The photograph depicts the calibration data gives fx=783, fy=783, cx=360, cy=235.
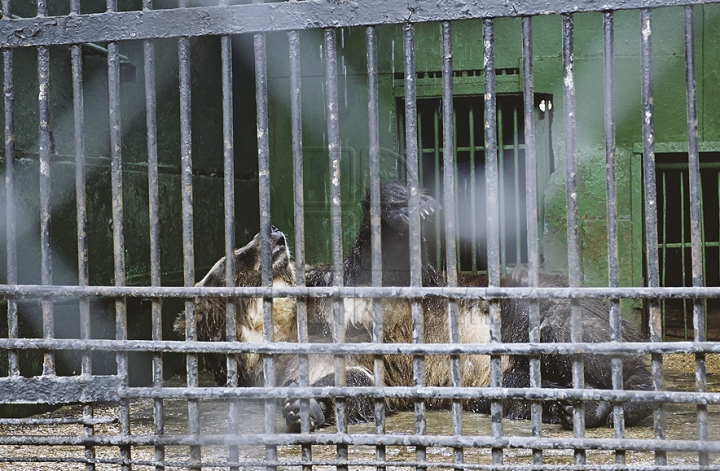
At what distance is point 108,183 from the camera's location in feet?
14.8

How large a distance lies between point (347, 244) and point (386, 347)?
419cm

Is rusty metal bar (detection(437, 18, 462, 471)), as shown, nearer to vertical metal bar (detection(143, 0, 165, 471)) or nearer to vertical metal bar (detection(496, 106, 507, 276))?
vertical metal bar (detection(143, 0, 165, 471))

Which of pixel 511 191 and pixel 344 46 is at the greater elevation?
pixel 344 46

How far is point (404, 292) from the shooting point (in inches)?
90.3

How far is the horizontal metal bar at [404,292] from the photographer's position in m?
2.16

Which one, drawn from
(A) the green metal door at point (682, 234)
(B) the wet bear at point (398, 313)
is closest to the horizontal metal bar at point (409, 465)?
(B) the wet bear at point (398, 313)

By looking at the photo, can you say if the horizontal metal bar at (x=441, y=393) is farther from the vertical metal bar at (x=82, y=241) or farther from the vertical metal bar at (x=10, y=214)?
the vertical metal bar at (x=10, y=214)

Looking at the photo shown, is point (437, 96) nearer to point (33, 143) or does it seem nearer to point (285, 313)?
point (285, 313)

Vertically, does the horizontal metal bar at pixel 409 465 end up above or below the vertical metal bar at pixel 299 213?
below

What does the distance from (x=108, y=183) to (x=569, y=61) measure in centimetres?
306

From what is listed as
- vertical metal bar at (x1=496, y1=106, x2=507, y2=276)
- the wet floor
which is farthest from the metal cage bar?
vertical metal bar at (x1=496, y1=106, x2=507, y2=276)

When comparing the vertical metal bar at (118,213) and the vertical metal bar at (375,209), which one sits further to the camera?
the vertical metal bar at (118,213)

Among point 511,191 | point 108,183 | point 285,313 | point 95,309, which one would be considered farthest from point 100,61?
point 511,191

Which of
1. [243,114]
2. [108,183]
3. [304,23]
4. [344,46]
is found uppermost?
[344,46]
